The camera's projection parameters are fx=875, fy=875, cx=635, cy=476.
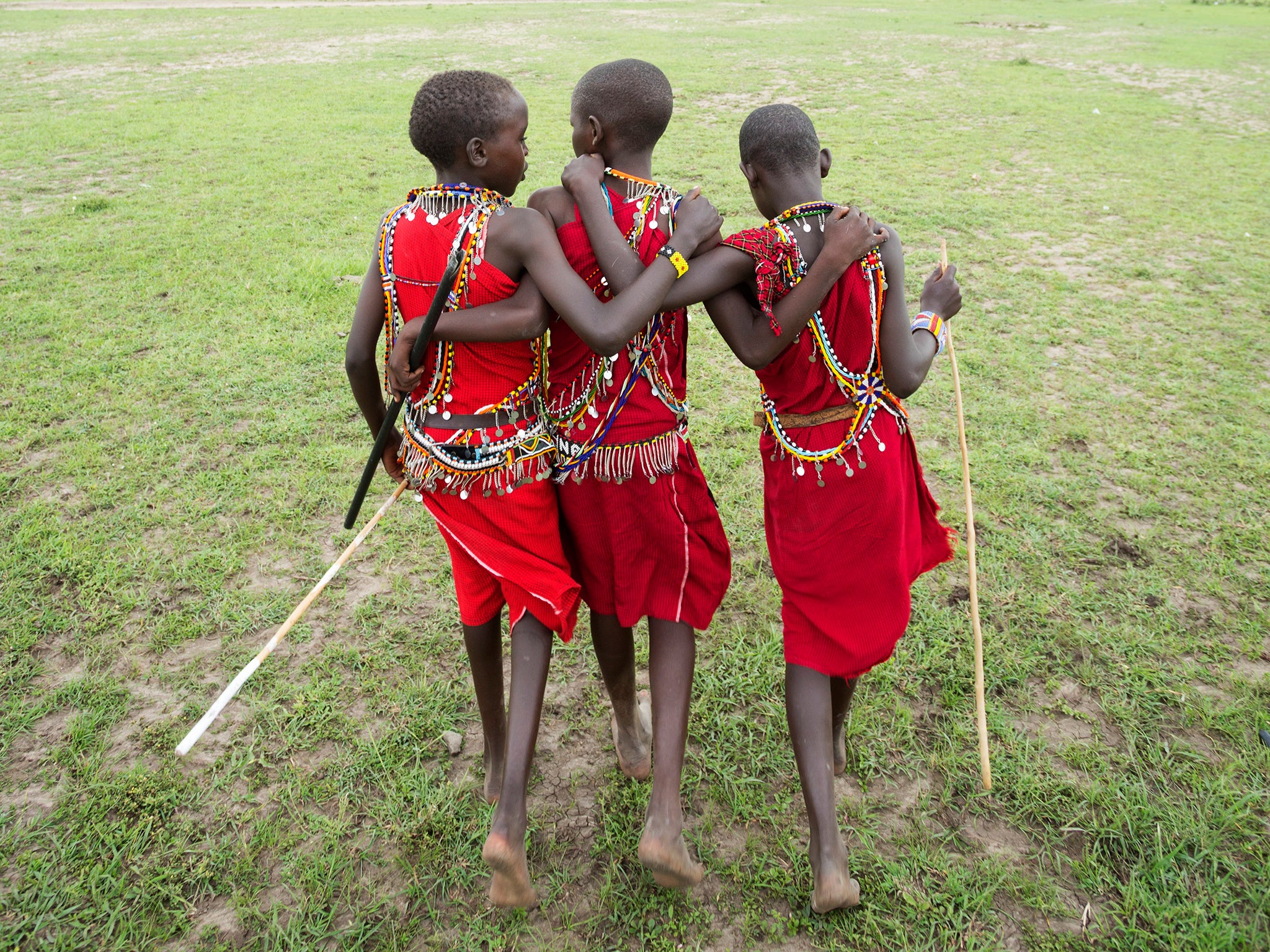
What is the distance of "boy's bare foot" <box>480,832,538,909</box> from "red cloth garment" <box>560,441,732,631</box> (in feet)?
2.22

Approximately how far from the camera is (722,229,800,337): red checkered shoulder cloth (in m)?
2.21

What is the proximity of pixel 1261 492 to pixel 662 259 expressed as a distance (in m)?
3.50

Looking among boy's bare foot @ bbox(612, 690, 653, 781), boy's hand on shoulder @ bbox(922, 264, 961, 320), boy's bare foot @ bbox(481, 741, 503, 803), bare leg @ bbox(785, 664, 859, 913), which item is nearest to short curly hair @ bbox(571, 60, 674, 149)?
boy's hand on shoulder @ bbox(922, 264, 961, 320)

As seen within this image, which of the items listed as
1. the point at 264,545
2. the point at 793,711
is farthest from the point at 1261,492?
the point at 264,545

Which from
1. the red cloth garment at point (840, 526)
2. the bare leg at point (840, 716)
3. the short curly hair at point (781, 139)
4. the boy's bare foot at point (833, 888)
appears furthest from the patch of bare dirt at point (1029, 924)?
the short curly hair at point (781, 139)

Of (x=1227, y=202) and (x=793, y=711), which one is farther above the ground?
(x=793, y=711)

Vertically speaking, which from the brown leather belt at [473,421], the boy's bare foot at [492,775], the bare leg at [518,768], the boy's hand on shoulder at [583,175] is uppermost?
the boy's hand on shoulder at [583,175]

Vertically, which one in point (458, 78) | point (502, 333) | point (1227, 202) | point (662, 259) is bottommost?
point (1227, 202)

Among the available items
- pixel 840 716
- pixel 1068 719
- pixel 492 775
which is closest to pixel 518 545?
pixel 492 775

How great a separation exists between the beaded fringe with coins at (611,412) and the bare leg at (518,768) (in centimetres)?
46

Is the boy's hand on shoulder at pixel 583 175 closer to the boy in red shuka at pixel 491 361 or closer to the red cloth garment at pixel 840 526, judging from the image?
the boy in red shuka at pixel 491 361

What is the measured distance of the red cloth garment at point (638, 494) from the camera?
2.38 metres

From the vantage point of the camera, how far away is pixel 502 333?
217 centimetres

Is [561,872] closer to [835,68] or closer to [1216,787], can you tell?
[1216,787]
